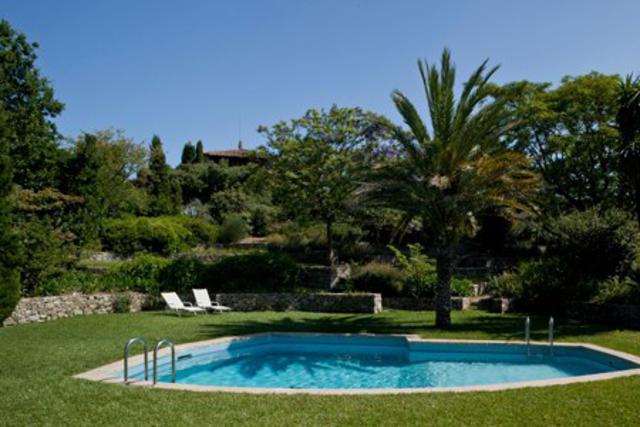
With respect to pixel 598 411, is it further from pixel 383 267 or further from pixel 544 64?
pixel 544 64

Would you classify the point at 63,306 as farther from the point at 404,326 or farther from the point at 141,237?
the point at 141,237

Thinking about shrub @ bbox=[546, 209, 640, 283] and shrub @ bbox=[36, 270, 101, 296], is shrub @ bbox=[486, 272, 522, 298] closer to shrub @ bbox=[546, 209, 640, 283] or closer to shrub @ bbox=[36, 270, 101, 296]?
shrub @ bbox=[546, 209, 640, 283]

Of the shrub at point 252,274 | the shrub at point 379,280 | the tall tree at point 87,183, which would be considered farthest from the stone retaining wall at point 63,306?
the shrub at point 379,280

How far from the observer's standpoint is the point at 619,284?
15578 millimetres

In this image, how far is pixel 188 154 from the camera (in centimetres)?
5594

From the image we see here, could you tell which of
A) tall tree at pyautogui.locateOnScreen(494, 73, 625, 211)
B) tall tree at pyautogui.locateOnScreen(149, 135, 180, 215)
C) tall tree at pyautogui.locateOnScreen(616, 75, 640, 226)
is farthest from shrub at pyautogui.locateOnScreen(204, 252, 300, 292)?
tall tree at pyautogui.locateOnScreen(149, 135, 180, 215)

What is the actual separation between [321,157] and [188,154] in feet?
120

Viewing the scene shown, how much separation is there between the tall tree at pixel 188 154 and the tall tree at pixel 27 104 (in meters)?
26.3

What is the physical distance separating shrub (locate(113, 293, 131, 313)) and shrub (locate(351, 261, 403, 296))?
7946 mm

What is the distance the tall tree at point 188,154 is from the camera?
55875 millimetres

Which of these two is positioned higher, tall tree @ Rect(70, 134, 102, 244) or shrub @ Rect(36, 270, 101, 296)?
tall tree @ Rect(70, 134, 102, 244)

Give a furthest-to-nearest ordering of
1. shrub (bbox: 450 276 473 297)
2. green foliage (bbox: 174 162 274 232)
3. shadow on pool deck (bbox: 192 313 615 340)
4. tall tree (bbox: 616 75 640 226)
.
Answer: green foliage (bbox: 174 162 274 232) < shrub (bbox: 450 276 473 297) < tall tree (bbox: 616 75 640 226) < shadow on pool deck (bbox: 192 313 615 340)

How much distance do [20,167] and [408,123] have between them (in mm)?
18185

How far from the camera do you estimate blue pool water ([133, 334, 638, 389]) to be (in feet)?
33.6
